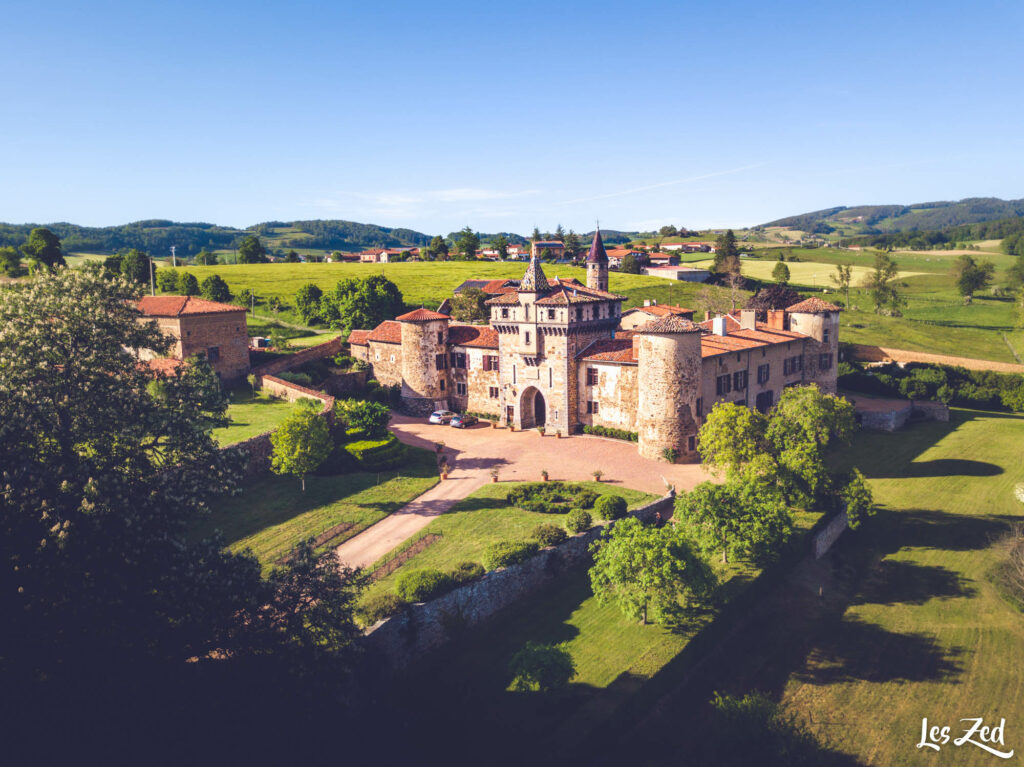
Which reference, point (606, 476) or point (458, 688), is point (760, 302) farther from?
point (458, 688)

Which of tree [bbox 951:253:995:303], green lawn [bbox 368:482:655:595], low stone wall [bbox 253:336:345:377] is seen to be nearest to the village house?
low stone wall [bbox 253:336:345:377]

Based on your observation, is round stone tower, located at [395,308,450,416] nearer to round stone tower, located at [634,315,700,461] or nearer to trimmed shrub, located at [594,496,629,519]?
round stone tower, located at [634,315,700,461]

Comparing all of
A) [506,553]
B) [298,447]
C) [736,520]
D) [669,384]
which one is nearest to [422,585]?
[506,553]

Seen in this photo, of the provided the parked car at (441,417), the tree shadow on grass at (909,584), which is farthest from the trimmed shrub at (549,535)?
the parked car at (441,417)

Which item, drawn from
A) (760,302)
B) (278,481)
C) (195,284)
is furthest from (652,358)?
(195,284)

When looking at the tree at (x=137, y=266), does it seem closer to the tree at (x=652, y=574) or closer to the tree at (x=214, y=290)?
the tree at (x=214, y=290)
